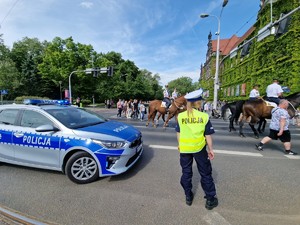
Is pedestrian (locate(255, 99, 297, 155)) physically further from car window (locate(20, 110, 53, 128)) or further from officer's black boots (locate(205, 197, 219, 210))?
car window (locate(20, 110, 53, 128))

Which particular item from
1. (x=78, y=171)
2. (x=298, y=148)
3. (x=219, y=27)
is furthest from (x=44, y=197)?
(x=219, y=27)

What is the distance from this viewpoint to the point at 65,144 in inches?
159

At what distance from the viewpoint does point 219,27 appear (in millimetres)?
21938

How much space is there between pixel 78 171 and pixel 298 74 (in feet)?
76.3

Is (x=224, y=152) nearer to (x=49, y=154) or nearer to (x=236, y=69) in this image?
(x=49, y=154)

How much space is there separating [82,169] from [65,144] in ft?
2.09

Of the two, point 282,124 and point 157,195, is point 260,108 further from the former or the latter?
point 157,195

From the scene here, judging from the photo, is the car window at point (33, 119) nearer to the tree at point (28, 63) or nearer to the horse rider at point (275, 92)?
the horse rider at point (275, 92)

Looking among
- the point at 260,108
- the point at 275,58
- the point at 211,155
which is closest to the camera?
the point at 211,155

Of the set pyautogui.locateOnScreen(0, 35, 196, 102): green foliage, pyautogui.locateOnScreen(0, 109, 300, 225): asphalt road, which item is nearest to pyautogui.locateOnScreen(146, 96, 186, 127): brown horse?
pyautogui.locateOnScreen(0, 109, 300, 225): asphalt road

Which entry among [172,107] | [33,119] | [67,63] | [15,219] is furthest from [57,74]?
[15,219]

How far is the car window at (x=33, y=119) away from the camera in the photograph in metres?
4.42

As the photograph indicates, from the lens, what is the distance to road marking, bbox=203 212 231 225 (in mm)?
2820

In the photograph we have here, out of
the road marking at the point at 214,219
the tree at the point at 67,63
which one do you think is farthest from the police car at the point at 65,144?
the tree at the point at 67,63
